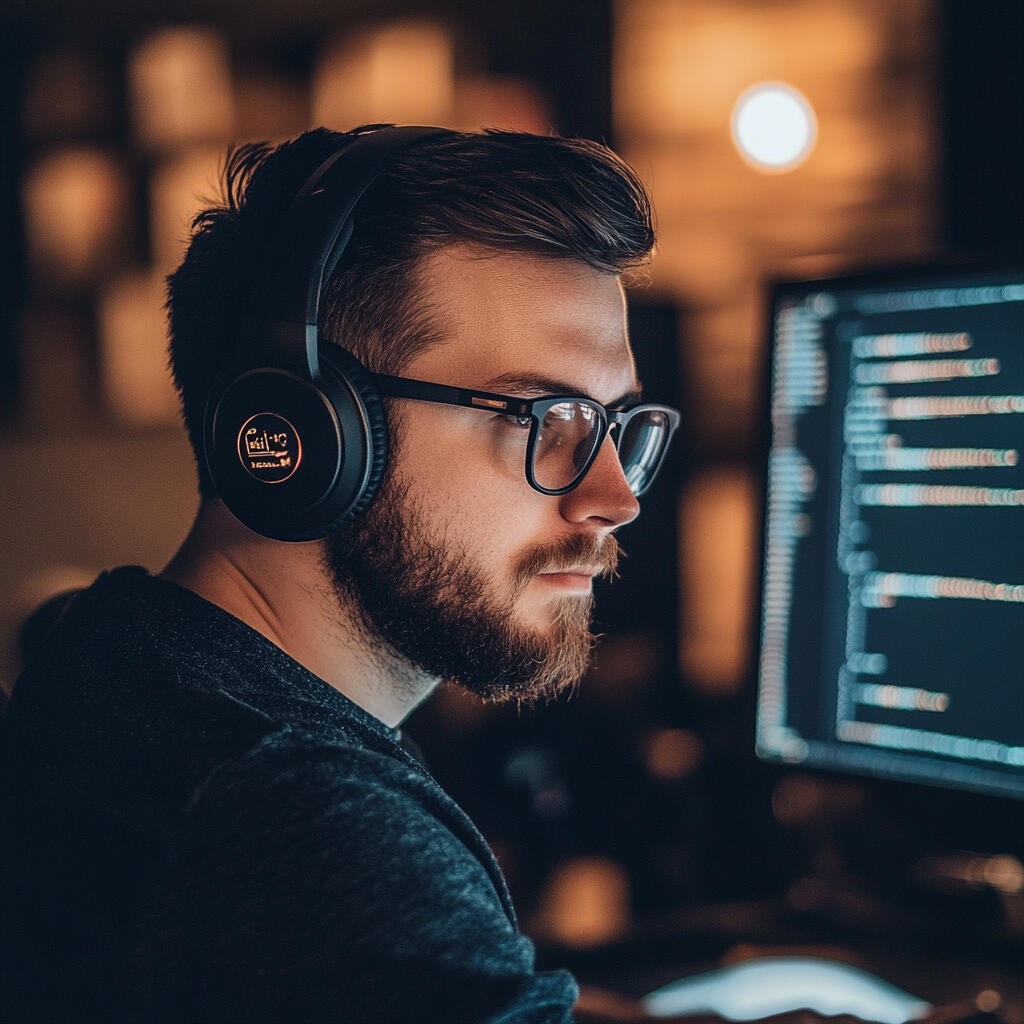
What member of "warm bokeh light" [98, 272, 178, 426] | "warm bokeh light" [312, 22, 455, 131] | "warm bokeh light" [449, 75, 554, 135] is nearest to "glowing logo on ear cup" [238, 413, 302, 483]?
"warm bokeh light" [449, 75, 554, 135]

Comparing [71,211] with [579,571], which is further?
[71,211]

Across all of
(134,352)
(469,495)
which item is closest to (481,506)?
(469,495)

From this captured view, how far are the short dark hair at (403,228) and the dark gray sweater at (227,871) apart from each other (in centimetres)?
28

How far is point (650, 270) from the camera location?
1.04 metres

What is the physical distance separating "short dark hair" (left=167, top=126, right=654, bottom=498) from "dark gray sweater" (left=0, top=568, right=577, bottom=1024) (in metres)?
0.28

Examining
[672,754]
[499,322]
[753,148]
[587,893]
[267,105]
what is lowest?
[587,893]

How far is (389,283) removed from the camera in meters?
0.85

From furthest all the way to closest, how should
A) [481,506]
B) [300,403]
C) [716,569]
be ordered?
[716,569], [481,506], [300,403]

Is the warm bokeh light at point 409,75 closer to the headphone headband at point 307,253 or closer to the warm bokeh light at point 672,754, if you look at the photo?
the warm bokeh light at point 672,754

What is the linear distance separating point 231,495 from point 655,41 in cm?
183

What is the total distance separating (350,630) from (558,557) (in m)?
0.18

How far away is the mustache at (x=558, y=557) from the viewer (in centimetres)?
88

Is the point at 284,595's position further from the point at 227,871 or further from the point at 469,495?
the point at 227,871

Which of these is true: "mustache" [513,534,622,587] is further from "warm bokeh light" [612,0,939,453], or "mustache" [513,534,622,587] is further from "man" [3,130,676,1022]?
"warm bokeh light" [612,0,939,453]
